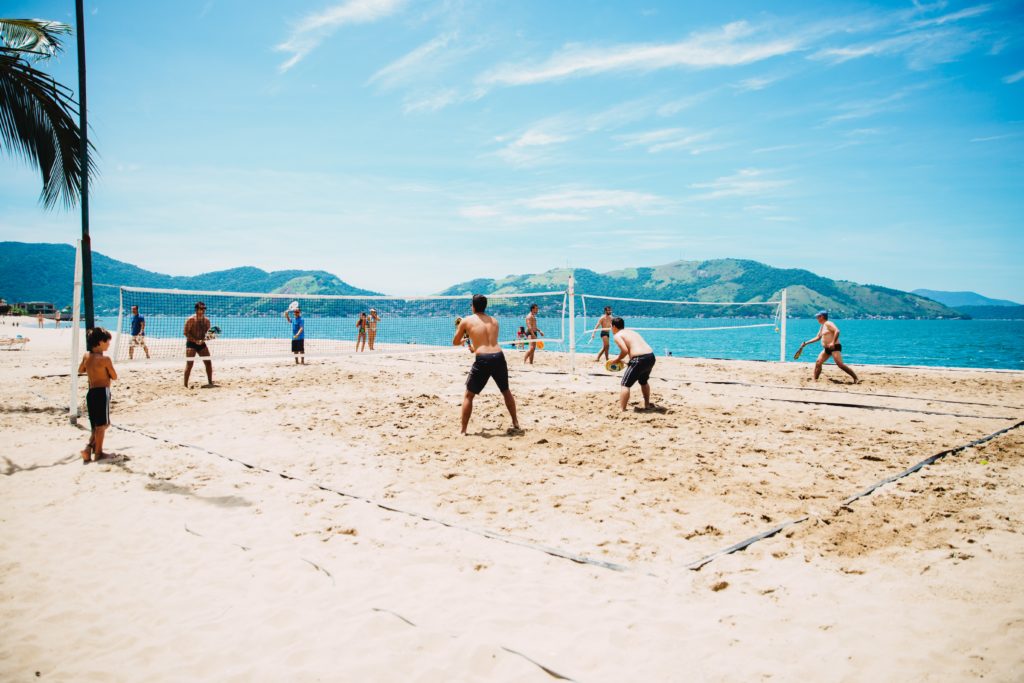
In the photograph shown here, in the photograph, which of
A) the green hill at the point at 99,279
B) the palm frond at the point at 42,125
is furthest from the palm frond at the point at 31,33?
the green hill at the point at 99,279

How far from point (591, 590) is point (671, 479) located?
2.26 metres

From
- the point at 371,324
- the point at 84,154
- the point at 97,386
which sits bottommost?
the point at 97,386

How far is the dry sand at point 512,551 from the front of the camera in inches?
104

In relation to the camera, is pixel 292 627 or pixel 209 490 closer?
pixel 292 627

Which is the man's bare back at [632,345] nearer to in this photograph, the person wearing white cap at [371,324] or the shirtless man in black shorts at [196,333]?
the shirtless man in black shorts at [196,333]

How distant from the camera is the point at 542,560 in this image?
366 cm

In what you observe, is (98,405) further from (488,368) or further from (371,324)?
(371,324)

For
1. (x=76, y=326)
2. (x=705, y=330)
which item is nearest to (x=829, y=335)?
(x=76, y=326)

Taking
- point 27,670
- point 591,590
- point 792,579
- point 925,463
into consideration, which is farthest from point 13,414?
point 925,463

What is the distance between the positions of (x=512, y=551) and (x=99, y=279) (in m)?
188

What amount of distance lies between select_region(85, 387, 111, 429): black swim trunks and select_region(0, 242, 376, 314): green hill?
429 ft

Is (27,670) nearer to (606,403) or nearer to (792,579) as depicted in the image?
(792,579)

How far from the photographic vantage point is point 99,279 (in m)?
150

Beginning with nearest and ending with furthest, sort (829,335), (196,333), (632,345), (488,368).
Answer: (488,368), (632,345), (196,333), (829,335)
